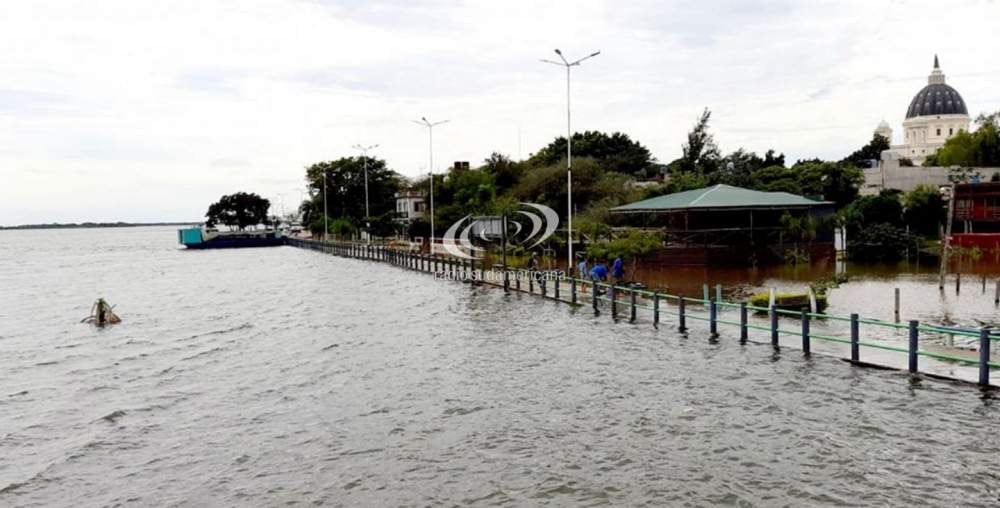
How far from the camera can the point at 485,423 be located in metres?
17.3

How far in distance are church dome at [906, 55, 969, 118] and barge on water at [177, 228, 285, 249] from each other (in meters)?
138

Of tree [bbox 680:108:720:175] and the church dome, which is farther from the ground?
the church dome

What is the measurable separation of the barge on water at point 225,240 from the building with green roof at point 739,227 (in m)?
90.9

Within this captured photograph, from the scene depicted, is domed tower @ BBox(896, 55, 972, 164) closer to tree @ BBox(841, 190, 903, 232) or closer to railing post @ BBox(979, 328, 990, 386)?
tree @ BBox(841, 190, 903, 232)

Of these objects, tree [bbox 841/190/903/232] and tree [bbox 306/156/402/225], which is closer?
tree [bbox 841/190/903/232]

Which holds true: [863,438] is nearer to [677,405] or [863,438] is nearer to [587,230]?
[677,405]

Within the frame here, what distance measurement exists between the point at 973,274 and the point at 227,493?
4832cm

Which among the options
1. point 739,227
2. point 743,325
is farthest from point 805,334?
point 739,227

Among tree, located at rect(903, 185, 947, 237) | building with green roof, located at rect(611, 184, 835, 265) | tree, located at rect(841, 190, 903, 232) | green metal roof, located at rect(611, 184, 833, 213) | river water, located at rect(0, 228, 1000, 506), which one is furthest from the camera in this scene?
tree, located at rect(903, 185, 947, 237)

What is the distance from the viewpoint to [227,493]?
13.7m

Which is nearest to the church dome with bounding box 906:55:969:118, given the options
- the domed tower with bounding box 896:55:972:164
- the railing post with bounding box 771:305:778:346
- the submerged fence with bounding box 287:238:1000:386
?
the domed tower with bounding box 896:55:972:164

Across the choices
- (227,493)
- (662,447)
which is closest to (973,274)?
(662,447)

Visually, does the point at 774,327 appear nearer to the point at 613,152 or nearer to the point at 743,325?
the point at 743,325

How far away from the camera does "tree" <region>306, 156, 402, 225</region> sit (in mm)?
124375
